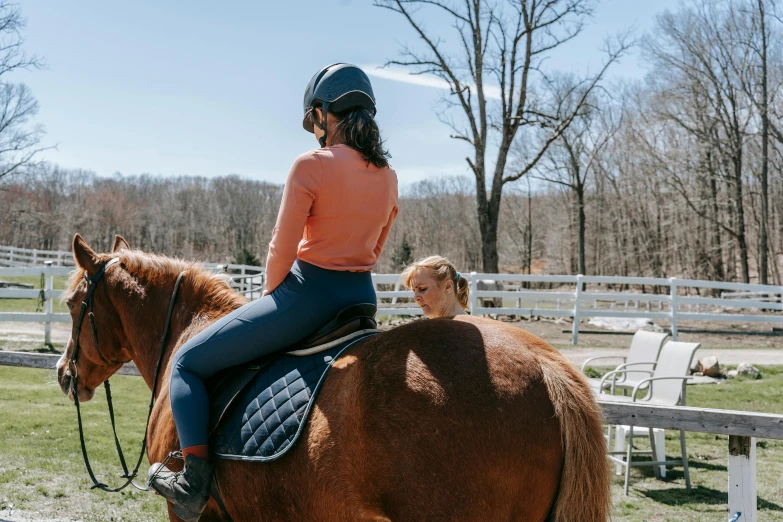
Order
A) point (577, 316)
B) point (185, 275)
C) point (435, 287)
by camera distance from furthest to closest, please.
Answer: point (577, 316)
point (435, 287)
point (185, 275)

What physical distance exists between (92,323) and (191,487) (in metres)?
1.51

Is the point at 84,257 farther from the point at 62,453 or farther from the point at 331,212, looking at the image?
the point at 62,453

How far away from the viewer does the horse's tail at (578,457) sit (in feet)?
6.91

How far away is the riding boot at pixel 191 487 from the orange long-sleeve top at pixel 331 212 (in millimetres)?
767

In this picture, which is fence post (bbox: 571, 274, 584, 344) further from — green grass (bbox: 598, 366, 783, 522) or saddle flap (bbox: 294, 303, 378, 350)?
saddle flap (bbox: 294, 303, 378, 350)

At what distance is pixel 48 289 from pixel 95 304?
11202 millimetres

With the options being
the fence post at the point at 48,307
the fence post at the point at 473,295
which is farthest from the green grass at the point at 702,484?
the fence post at the point at 48,307

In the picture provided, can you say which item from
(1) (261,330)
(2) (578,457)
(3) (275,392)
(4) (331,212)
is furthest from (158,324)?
(2) (578,457)

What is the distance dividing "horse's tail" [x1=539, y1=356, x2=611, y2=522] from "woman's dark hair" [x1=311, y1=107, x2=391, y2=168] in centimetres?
108

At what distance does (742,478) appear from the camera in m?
3.48

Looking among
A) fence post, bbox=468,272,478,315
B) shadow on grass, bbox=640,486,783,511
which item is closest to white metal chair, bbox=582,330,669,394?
shadow on grass, bbox=640,486,783,511

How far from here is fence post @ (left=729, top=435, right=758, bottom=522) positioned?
11.2 ft

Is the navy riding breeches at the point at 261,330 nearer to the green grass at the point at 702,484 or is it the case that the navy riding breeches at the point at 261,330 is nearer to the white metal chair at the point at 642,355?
the green grass at the point at 702,484

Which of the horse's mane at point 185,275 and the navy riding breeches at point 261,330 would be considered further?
the horse's mane at point 185,275
